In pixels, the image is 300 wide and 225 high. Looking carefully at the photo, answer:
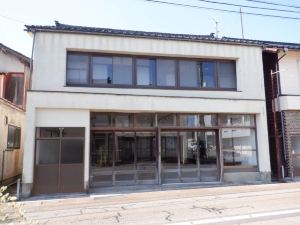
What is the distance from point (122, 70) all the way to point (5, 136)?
688cm

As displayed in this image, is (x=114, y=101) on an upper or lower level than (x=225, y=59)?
lower

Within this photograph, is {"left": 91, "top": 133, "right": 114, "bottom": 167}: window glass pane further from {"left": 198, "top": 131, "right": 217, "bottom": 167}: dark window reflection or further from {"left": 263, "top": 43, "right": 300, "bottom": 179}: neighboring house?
{"left": 263, "top": 43, "right": 300, "bottom": 179}: neighboring house

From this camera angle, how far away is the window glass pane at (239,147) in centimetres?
1472

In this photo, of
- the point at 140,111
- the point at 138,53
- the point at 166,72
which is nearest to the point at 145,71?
the point at 138,53

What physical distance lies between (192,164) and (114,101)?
5.07 meters

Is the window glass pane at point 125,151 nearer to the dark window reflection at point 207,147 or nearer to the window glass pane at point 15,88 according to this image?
the dark window reflection at point 207,147

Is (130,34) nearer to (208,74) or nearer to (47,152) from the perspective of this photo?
(208,74)

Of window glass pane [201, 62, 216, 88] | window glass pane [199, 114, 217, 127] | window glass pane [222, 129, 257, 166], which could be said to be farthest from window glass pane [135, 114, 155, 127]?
window glass pane [222, 129, 257, 166]

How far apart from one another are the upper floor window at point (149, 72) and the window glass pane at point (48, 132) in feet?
7.65

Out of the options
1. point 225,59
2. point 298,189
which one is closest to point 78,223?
point 298,189

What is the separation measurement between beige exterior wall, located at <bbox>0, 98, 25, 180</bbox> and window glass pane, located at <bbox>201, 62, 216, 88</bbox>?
33.3 feet

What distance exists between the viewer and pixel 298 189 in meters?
12.3

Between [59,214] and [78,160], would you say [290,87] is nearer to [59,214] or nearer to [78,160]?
[78,160]

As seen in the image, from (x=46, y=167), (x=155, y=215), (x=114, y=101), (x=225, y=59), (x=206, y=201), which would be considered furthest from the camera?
(x=225, y=59)
